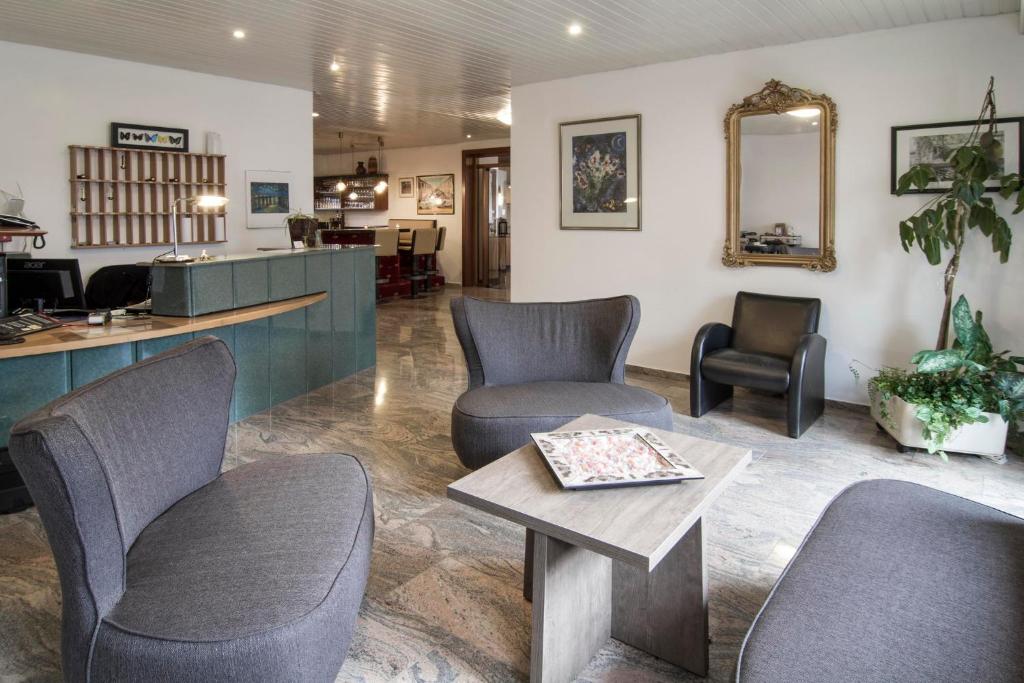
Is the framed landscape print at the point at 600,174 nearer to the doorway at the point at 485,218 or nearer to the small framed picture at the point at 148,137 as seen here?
the small framed picture at the point at 148,137

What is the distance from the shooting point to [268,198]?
276 inches

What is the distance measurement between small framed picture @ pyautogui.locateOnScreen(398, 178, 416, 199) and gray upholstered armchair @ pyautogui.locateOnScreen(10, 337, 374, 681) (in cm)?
1098

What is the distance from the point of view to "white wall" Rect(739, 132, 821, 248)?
4996 mm

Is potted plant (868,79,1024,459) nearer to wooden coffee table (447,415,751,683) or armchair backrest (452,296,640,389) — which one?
armchair backrest (452,296,640,389)

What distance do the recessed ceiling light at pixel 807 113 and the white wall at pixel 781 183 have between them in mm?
122

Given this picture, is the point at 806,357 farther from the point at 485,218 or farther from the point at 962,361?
the point at 485,218

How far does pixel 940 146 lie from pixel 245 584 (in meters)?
4.75

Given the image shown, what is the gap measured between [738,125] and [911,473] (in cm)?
279

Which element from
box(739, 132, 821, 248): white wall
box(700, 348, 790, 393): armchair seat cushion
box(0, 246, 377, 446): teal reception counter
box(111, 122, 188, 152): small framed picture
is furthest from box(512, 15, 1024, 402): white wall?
box(111, 122, 188, 152): small framed picture

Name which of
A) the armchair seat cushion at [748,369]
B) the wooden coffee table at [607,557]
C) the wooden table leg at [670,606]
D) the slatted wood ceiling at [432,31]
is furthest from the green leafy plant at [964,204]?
the wooden table leg at [670,606]

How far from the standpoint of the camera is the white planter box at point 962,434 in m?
3.87

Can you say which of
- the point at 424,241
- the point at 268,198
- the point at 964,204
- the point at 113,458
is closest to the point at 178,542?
the point at 113,458

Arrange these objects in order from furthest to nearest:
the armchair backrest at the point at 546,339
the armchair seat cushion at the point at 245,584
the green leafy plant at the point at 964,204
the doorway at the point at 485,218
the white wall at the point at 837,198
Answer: the doorway at the point at 485,218
the white wall at the point at 837,198
the green leafy plant at the point at 964,204
the armchair backrest at the point at 546,339
the armchair seat cushion at the point at 245,584

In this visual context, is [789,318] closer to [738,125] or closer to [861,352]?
[861,352]
